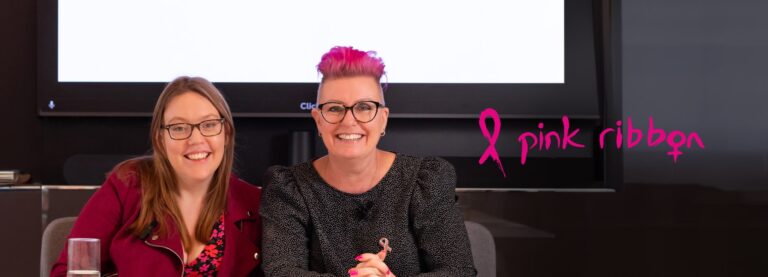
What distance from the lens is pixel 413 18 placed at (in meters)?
3.13

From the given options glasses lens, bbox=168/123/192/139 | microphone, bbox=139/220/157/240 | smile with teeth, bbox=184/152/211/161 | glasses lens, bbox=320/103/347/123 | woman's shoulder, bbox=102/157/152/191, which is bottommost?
microphone, bbox=139/220/157/240

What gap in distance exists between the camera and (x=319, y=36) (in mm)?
3131

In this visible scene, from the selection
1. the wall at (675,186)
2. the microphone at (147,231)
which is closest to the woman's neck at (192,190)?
the microphone at (147,231)

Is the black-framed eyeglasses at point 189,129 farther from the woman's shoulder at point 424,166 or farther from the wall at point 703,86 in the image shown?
the wall at point 703,86

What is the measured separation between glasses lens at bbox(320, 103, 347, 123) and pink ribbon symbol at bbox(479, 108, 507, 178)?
4.13ft

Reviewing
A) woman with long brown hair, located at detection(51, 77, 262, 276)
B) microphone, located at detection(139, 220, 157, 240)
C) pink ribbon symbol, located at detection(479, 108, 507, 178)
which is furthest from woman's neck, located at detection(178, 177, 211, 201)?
pink ribbon symbol, located at detection(479, 108, 507, 178)

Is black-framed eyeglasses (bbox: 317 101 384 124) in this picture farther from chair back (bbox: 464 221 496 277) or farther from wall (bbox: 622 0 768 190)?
wall (bbox: 622 0 768 190)

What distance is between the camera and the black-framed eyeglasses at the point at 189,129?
1.97 metres

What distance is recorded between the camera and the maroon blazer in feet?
6.33

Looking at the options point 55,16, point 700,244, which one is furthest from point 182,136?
point 700,244

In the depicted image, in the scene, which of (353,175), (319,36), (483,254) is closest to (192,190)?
(353,175)

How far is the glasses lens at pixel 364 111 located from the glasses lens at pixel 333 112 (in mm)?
26

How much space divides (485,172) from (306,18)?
86 centimetres

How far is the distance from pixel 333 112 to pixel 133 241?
525 millimetres
